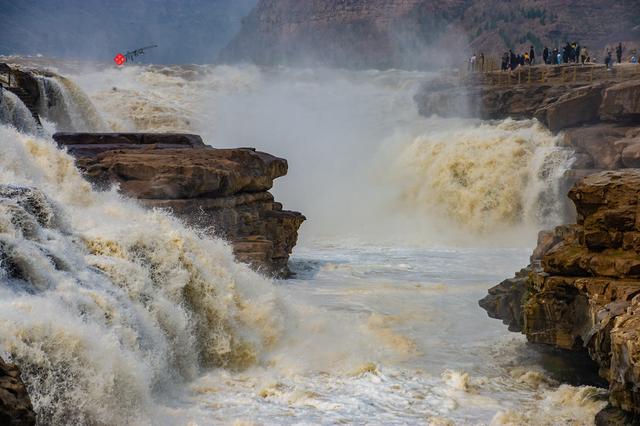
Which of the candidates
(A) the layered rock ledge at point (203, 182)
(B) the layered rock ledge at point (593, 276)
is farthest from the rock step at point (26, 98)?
(B) the layered rock ledge at point (593, 276)

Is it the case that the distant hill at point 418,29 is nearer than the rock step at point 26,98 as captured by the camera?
No

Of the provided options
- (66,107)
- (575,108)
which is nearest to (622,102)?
(575,108)

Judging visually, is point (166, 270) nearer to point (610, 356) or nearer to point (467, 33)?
point (610, 356)

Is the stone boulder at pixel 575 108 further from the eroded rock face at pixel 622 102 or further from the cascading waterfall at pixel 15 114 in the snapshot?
the cascading waterfall at pixel 15 114

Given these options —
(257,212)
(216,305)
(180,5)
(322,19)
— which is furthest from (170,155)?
(180,5)

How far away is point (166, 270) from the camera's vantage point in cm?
1134

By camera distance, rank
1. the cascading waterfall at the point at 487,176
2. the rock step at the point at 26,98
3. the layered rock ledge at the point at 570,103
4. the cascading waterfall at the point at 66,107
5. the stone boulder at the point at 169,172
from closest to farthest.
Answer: the stone boulder at the point at 169,172 → the rock step at the point at 26,98 → the cascading waterfall at the point at 66,107 → the layered rock ledge at the point at 570,103 → the cascading waterfall at the point at 487,176

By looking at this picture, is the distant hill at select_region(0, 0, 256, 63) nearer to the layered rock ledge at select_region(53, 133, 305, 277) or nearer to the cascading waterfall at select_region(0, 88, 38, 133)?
the cascading waterfall at select_region(0, 88, 38, 133)

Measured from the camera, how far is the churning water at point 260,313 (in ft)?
27.6

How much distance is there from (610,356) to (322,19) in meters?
63.5

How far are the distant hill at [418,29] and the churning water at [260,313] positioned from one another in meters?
33.3

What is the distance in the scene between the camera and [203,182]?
15.8 m

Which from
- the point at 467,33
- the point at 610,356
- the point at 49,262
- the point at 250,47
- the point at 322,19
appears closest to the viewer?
the point at 610,356

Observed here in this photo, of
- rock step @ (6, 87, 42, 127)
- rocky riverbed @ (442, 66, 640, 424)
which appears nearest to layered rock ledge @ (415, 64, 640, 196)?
rocky riverbed @ (442, 66, 640, 424)
